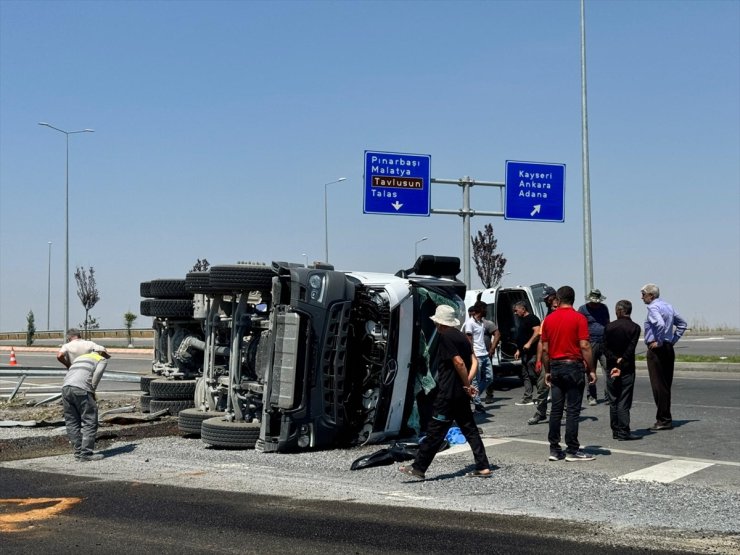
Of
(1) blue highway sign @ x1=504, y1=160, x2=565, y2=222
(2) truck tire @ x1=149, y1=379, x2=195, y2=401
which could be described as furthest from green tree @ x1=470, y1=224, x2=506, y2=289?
(2) truck tire @ x1=149, y1=379, x2=195, y2=401

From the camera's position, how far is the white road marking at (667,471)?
29.5ft

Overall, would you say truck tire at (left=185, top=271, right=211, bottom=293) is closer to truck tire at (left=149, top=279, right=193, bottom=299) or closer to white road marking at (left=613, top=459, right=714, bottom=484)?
truck tire at (left=149, top=279, right=193, bottom=299)

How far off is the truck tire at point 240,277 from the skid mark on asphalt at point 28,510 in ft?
12.4

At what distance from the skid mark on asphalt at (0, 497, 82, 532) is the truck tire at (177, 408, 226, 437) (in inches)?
156

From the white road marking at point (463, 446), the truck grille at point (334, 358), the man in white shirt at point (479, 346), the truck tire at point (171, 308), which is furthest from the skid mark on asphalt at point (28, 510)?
the man in white shirt at point (479, 346)

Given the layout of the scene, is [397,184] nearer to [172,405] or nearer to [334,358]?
[172,405]

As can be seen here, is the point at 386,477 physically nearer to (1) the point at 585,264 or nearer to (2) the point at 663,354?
(2) the point at 663,354

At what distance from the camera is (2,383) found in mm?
24141

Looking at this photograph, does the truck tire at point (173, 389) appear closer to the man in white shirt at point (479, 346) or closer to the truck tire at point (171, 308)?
the truck tire at point (171, 308)

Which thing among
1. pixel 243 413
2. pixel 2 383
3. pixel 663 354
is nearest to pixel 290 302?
pixel 243 413

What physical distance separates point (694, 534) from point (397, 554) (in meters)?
2.20

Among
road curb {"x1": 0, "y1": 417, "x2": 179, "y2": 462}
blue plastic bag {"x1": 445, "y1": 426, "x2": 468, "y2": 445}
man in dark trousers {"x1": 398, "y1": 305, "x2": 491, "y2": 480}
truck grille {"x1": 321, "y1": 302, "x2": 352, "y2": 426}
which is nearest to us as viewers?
man in dark trousers {"x1": 398, "y1": 305, "x2": 491, "y2": 480}

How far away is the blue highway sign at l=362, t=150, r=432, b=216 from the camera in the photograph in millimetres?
25906

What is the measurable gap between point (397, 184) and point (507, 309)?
667 cm
